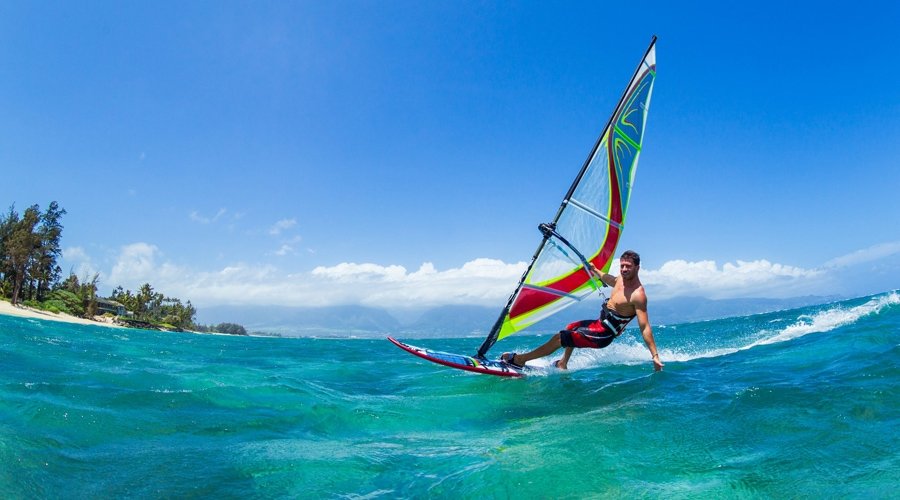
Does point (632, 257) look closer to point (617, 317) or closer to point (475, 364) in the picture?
point (617, 317)

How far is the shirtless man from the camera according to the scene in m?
8.02

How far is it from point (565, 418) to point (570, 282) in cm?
437

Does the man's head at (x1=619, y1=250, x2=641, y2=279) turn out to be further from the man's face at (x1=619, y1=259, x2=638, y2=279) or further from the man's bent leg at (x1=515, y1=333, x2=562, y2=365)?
the man's bent leg at (x1=515, y1=333, x2=562, y2=365)

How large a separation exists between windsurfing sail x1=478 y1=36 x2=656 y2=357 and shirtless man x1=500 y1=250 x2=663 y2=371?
51cm

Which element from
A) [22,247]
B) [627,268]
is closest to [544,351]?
[627,268]

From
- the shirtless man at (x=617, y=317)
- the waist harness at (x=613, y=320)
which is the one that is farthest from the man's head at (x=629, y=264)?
the waist harness at (x=613, y=320)

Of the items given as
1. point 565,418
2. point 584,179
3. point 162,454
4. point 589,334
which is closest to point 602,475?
point 565,418

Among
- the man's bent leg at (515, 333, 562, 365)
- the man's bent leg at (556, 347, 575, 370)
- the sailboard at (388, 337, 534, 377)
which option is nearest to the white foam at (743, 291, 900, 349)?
the man's bent leg at (556, 347, 575, 370)

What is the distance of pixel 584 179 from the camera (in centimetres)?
989

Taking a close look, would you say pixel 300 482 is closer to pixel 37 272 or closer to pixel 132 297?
pixel 37 272

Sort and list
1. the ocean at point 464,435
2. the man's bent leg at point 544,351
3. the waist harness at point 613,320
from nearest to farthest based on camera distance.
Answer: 1. the ocean at point 464,435
2. the waist harness at point 613,320
3. the man's bent leg at point 544,351

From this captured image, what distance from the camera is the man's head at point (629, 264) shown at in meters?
8.20

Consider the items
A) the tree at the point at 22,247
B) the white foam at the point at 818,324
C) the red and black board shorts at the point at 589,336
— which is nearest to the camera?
the red and black board shorts at the point at 589,336

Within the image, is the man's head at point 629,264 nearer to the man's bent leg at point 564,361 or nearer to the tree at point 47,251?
the man's bent leg at point 564,361
